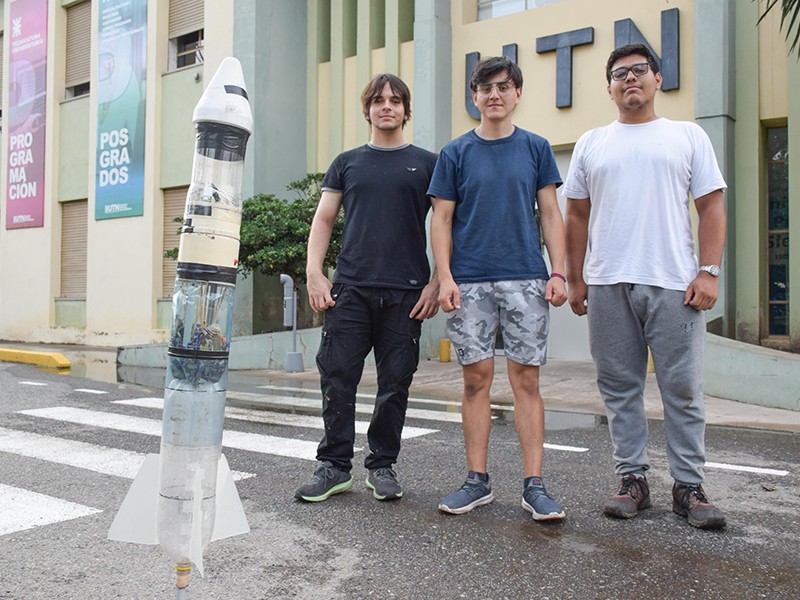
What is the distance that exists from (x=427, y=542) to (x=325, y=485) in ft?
2.82

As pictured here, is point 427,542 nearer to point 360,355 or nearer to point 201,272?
point 360,355

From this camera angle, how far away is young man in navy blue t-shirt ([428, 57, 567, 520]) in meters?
3.77

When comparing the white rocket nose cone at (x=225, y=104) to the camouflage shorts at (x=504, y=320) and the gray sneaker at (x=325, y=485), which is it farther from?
the gray sneaker at (x=325, y=485)

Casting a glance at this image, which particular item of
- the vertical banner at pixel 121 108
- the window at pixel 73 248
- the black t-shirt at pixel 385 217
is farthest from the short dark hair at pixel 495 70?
the window at pixel 73 248

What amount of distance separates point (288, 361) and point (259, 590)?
9630 mm

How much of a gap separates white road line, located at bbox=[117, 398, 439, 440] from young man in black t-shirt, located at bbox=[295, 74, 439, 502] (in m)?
1.94

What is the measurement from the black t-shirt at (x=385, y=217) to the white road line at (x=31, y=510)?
5.66 ft

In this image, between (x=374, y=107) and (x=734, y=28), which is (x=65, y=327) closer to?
(x=734, y=28)

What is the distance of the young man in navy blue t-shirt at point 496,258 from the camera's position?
12.4 ft


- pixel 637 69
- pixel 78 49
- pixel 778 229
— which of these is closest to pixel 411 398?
pixel 637 69

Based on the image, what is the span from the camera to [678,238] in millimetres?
3680

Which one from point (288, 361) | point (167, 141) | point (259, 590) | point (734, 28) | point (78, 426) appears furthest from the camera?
point (167, 141)

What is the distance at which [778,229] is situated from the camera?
11570 millimetres

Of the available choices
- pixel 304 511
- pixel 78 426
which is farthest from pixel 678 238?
pixel 78 426
